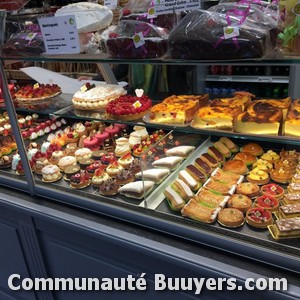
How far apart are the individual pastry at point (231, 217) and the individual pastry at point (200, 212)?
0.09 feet

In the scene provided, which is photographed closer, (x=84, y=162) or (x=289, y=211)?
(x=289, y=211)

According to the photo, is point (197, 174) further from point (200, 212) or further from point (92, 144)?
point (92, 144)

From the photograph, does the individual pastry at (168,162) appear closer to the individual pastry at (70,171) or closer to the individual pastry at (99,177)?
the individual pastry at (99,177)

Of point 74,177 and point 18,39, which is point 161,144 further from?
point 18,39

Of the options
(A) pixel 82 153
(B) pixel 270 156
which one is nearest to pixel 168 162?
(B) pixel 270 156

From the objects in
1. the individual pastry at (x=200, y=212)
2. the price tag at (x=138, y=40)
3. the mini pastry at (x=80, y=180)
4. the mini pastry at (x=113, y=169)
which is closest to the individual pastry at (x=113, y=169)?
the mini pastry at (x=113, y=169)

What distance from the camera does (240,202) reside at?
1518mm

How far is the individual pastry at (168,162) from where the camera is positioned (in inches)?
71.4

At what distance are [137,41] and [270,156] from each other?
0.96 m

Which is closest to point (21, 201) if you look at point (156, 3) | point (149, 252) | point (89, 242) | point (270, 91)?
point (89, 242)

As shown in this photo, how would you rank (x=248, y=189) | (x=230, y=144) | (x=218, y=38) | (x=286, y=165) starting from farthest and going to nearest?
(x=230, y=144) → (x=286, y=165) → (x=248, y=189) → (x=218, y=38)

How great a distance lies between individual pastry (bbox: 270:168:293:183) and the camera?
1666mm

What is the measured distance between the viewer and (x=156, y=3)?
4.32ft

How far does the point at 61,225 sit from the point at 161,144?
68 centimetres
